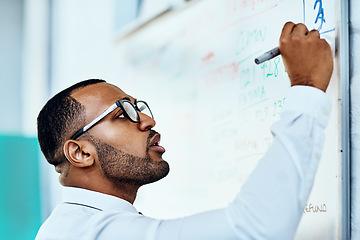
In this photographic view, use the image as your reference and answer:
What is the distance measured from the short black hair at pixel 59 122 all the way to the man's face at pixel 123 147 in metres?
0.02

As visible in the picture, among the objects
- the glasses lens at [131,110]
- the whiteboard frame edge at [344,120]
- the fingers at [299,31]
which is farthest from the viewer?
the glasses lens at [131,110]

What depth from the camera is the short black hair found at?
1051 millimetres

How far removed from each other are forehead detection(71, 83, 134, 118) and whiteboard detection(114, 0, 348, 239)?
36cm

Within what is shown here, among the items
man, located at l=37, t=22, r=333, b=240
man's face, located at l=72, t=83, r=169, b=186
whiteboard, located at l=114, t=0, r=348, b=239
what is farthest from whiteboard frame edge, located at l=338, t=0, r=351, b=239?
man's face, located at l=72, t=83, r=169, b=186

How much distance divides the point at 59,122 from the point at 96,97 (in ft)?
0.33

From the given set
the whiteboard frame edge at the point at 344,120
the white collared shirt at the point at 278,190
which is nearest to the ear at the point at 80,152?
the white collared shirt at the point at 278,190

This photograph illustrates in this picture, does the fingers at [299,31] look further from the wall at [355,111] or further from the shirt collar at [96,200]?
the shirt collar at [96,200]

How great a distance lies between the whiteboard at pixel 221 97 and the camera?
992 millimetres

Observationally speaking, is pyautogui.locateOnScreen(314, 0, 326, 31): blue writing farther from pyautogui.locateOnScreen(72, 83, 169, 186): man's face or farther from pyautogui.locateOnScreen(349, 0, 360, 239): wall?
pyautogui.locateOnScreen(72, 83, 169, 186): man's face

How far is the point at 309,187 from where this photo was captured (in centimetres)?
72

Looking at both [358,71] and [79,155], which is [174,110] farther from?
[358,71]

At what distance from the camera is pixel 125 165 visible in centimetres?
102

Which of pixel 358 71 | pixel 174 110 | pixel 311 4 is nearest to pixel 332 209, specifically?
pixel 358 71

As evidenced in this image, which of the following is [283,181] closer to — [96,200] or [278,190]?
[278,190]
